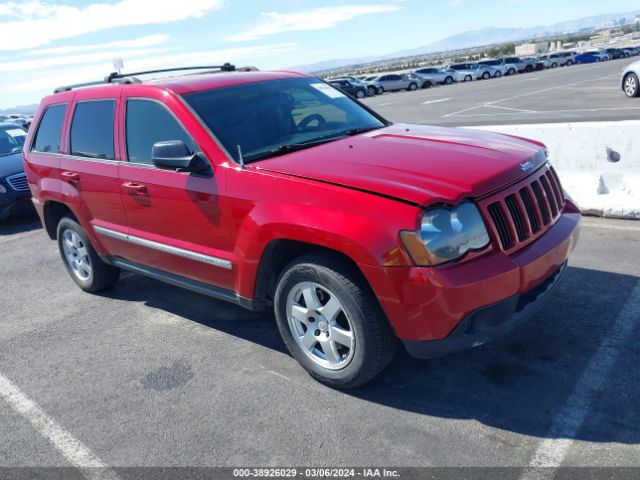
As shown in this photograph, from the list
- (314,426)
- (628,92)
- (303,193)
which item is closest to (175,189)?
(303,193)

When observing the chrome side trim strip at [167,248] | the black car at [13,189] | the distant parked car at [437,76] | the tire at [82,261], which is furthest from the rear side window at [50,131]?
the distant parked car at [437,76]

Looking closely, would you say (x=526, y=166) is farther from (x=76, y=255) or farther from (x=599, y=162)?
(x=76, y=255)

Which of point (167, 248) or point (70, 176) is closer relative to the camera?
point (167, 248)

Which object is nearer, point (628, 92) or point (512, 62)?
point (628, 92)

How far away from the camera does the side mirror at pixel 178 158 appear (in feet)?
13.0

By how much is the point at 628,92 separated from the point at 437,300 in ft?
60.5

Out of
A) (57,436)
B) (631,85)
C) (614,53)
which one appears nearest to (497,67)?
(614,53)

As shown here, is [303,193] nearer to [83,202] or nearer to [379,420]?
[379,420]

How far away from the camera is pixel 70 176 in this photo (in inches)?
210

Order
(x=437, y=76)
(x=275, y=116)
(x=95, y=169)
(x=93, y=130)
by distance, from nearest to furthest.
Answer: (x=275, y=116) < (x=95, y=169) < (x=93, y=130) < (x=437, y=76)

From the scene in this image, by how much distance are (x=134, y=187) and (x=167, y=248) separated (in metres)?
0.53

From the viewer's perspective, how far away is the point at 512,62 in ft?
175

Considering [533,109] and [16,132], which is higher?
[16,132]

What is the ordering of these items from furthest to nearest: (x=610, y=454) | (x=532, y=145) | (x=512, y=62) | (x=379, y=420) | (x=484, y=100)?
(x=512, y=62) < (x=484, y=100) < (x=532, y=145) < (x=379, y=420) < (x=610, y=454)
